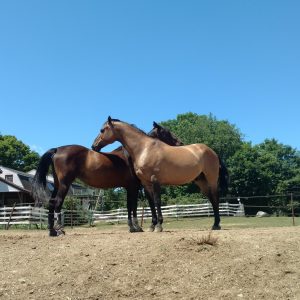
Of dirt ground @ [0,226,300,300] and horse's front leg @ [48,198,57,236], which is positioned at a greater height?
horse's front leg @ [48,198,57,236]

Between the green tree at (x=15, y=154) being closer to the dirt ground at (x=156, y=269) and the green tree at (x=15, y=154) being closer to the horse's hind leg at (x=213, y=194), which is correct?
the horse's hind leg at (x=213, y=194)

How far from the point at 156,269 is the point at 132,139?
422 centimetres

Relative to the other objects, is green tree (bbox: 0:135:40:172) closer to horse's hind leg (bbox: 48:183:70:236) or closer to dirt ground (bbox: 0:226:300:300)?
horse's hind leg (bbox: 48:183:70:236)

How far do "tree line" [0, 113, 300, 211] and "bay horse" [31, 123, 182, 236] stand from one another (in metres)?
31.6

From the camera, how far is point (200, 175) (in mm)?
10664

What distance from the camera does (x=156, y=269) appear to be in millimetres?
6656

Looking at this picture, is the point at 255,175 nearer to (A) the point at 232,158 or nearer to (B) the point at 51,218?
(A) the point at 232,158

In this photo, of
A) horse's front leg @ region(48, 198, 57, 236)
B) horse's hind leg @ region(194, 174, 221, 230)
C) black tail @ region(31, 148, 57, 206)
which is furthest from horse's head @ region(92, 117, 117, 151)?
horse's hind leg @ region(194, 174, 221, 230)

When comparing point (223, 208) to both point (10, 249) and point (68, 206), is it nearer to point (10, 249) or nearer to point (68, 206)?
point (68, 206)

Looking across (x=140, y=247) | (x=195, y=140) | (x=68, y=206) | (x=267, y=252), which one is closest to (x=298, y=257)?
(x=267, y=252)

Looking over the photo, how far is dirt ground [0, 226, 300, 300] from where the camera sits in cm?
612

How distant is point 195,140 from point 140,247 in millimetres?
54620

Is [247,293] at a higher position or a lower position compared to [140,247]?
lower

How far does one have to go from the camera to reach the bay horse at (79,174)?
989 centimetres
